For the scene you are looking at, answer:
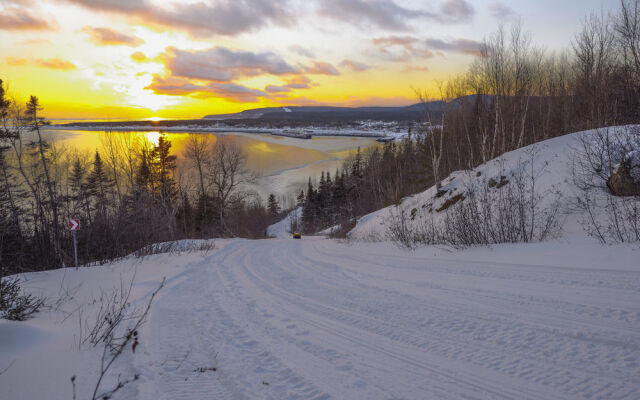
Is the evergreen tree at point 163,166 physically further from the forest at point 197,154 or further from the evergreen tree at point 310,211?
the evergreen tree at point 310,211

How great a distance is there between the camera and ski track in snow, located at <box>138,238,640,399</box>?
2.64 metres

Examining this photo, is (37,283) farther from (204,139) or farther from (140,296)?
(204,139)

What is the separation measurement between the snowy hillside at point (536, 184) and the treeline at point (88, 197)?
37.3ft

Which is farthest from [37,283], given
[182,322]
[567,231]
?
[567,231]

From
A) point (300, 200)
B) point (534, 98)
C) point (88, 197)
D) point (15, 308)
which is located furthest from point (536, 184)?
point (300, 200)

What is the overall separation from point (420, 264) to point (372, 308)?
239 centimetres

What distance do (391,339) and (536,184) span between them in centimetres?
1084

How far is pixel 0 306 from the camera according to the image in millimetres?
4125

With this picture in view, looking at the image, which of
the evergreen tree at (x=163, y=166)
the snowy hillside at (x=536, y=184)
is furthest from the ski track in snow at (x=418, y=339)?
the evergreen tree at (x=163, y=166)

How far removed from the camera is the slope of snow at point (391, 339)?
2645mm

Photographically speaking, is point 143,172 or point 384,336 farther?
point 143,172

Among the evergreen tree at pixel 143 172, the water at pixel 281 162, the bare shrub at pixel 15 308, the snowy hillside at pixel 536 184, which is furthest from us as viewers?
the water at pixel 281 162

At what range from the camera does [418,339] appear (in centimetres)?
344

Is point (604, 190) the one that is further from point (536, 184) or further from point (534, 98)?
point (534, 98)
